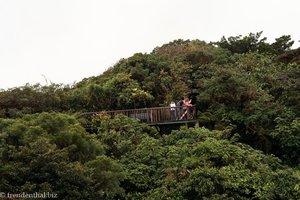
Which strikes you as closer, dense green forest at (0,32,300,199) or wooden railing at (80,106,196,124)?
dense green forest at (0,32,300,199)

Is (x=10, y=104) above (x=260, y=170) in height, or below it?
above

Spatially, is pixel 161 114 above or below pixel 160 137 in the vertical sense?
above

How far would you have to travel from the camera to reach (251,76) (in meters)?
22.8

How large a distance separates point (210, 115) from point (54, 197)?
9995 millimetres

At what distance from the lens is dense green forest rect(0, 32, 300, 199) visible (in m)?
12.5

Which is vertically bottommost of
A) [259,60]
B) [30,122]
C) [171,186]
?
[171,186]

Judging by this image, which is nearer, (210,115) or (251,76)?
(210,115)

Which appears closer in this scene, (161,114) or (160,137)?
(160,137)

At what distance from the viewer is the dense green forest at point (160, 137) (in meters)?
12.5

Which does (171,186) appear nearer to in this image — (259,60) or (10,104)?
(10,104)

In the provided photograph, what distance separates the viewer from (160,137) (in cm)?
1927

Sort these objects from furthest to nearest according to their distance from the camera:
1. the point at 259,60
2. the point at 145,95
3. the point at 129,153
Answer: the point at 259,60 < the point at 145,95 < the point at 129,153

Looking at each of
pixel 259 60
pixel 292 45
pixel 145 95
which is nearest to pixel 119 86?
pixel 145 95

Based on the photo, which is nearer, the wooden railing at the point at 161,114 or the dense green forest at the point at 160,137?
the dense green forest at the point at 160,137
